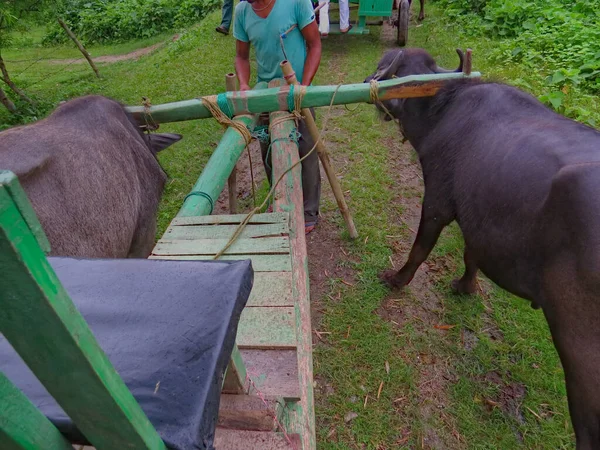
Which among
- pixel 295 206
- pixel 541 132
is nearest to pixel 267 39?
pixel 295 206

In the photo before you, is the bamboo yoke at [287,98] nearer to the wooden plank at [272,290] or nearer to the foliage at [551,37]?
the wooden plank at [272,290]

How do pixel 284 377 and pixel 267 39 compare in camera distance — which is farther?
pixel 267 39

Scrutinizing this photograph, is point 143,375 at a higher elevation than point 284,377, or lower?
higher

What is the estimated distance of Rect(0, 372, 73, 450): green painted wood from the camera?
0.61m

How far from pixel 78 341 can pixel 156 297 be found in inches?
20.0

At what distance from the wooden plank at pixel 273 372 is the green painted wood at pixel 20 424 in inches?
28.9

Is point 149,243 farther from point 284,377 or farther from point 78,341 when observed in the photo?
point 78,341

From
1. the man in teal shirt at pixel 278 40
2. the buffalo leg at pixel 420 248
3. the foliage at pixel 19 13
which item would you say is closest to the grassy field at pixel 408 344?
the buffalo leg at pixel 420 248

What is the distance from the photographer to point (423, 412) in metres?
2.91

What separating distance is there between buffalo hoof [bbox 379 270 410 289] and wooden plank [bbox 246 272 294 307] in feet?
6.12

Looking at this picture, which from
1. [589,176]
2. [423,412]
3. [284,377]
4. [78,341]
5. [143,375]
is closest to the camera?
[78,341]

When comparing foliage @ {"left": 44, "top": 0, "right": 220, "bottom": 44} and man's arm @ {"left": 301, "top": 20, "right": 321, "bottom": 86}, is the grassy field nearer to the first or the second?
man's arm @ {"left": 301, "top": 20, "right": 321, "bottom": 86}

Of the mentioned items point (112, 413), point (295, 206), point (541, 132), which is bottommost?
point (295, 206)

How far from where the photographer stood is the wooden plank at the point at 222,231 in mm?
2314
